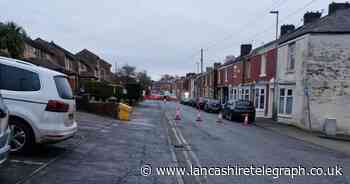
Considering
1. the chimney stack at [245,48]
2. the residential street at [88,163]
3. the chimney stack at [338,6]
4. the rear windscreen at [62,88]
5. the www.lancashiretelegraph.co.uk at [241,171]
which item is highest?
the chimney stack at [338,6]

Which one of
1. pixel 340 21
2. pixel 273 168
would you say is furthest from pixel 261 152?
pixel 340 21

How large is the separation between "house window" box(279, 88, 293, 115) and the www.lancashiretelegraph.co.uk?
49.3 feet

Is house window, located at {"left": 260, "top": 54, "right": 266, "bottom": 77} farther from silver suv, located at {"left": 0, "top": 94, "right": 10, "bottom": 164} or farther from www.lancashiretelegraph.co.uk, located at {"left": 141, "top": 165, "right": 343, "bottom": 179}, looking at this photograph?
silver suv, located at {"left": 0, "top": 94, "right": 10, "bottom": 164}

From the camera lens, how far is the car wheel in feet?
22.7

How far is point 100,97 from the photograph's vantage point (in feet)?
90.6

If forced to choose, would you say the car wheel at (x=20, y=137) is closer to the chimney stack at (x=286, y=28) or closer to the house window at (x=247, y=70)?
the chimney stack at (x=286, y=28)

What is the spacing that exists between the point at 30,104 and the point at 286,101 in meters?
19.6

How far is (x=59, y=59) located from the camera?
152 ft

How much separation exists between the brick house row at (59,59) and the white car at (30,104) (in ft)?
39.3

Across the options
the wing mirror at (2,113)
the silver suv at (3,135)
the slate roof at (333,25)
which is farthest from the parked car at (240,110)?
the wing mirror at (2,113)

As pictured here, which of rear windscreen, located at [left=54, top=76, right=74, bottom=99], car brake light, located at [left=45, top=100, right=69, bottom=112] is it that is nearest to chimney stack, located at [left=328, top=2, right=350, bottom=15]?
rear windscreen, located at [left=54, top=76, right=74, bottom=99]

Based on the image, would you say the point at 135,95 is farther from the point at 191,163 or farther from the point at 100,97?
the point at 191,163

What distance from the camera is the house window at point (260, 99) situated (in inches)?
1103

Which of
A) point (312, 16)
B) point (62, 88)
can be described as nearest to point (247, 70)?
point (312, 16)
